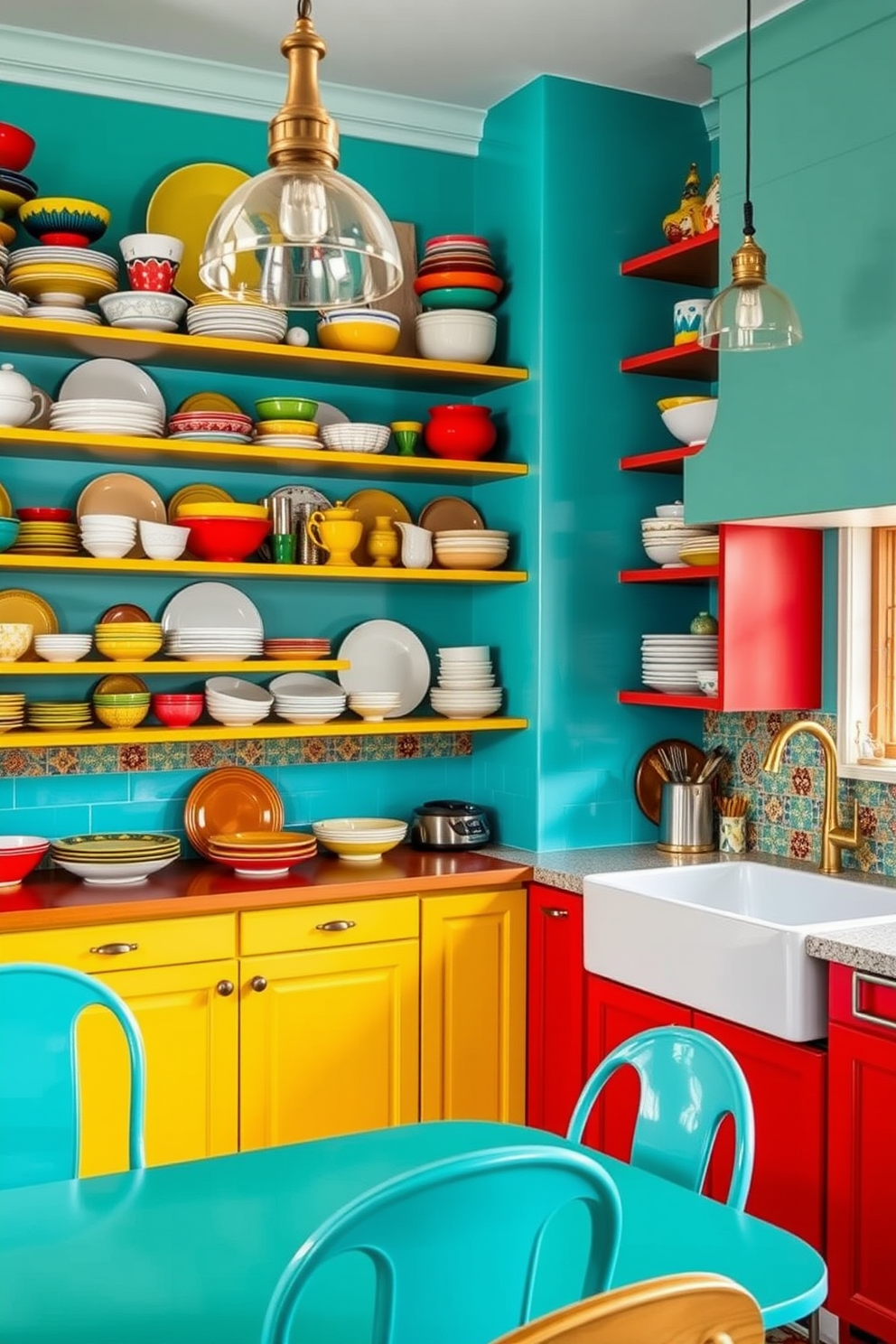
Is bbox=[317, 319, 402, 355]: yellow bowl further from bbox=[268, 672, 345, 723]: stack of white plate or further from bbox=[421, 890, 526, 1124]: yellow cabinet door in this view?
bbox=[421, 890, 526, 1124]: yellow cabinet door

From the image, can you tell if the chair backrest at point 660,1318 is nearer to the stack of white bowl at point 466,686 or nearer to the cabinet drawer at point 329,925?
the cabinet drawer at point 329,925

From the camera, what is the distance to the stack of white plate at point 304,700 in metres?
3.59

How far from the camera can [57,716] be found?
3307 millimetres

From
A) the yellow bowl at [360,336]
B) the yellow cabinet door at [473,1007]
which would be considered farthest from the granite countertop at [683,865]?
the yellow bowl at [360,336]

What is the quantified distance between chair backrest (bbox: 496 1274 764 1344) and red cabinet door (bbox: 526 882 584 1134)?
2339 millimetres

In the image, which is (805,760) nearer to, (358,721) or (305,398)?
(358,721)

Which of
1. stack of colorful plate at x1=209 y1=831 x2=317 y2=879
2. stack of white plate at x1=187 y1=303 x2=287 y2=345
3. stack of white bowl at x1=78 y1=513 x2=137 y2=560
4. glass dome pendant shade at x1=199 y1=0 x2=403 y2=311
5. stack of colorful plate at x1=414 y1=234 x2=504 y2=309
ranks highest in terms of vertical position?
stack of colorful plate at x1=414 y1=234 x2=504 y2=309

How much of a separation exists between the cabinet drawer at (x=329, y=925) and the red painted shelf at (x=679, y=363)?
1492mm

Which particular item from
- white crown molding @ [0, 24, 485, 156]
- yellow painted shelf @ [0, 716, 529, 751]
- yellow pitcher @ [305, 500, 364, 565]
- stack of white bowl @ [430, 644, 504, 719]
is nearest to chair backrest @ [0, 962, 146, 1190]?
yellow painted shelf @ [0, 716, 529, 751]

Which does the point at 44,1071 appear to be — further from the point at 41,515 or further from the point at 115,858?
the point at 41,515

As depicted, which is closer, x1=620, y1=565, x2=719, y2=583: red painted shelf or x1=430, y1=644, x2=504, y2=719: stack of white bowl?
x1=620, y1=565, x2=719, y2=583: red painted shelf

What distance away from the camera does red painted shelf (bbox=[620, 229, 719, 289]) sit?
3529 mm

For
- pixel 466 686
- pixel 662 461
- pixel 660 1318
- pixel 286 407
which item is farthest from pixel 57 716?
pixel 660 1318

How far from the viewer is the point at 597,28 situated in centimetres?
338
